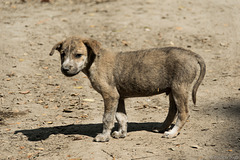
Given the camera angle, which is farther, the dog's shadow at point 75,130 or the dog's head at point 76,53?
the dog's shadow at point 75,130

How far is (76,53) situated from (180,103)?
6.95 ft

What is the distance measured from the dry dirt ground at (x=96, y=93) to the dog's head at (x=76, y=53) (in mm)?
1429

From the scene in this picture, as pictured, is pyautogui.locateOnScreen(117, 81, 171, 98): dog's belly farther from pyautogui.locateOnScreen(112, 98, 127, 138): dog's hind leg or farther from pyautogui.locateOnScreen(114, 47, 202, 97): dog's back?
pyautogui.locateOnScreen(112, 98, 127, 138): dog's hind leg

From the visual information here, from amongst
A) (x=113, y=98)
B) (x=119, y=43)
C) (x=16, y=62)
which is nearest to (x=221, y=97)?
(x=113, y=98)

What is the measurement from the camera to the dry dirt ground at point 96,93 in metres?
6.59

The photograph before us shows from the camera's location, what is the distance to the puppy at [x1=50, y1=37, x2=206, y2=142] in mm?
6637

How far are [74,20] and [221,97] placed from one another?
26.4ft

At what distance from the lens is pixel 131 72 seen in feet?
22.9

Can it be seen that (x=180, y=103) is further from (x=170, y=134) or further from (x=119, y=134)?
(x=119, y=134)

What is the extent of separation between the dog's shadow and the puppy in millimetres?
622

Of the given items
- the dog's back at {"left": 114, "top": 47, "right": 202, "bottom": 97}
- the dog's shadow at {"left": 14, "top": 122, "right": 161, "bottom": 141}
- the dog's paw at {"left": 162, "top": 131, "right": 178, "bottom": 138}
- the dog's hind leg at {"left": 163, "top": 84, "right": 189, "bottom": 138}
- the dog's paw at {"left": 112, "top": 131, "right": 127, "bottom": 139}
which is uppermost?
the dog's back at {"left": 114, "top": 47, "right": 202, "bottom": 97}

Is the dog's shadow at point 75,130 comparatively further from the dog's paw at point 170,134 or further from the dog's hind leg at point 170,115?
the dog's paw at point 170,134

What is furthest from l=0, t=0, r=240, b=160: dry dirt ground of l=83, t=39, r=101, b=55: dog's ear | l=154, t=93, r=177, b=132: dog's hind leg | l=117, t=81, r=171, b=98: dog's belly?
l=83, t=39, r=101, b=55: dog's ear

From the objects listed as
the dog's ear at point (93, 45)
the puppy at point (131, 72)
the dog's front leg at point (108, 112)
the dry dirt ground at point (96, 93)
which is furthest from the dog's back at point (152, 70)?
the dry dirt ground at point (96, 93)
